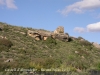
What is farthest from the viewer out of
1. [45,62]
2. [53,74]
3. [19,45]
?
[19,45]

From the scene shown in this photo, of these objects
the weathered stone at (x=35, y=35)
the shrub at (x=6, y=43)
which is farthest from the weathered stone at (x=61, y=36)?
the shrub at (x=6, y=43)

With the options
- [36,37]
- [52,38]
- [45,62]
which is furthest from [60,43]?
[45,62]

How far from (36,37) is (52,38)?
429 centimetres

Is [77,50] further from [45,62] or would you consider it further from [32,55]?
[45,62]

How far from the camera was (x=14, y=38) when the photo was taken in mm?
45594

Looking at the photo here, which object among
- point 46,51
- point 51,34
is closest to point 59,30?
point 51,34

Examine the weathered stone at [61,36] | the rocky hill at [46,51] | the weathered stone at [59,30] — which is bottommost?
the rocky hill at [46,51]

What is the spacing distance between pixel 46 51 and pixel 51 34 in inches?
410

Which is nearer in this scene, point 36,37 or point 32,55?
point 32,55

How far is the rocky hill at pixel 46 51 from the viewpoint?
33812mm

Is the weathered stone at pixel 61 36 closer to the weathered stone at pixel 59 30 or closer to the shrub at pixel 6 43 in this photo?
the weathered stone at pixel 59 30

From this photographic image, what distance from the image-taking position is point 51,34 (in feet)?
174

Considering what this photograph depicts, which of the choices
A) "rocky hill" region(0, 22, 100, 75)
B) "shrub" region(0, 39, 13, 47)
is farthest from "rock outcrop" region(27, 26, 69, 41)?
"shrub" region(0, 39, 13, 47)

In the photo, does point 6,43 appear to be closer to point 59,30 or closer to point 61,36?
point 61,36
